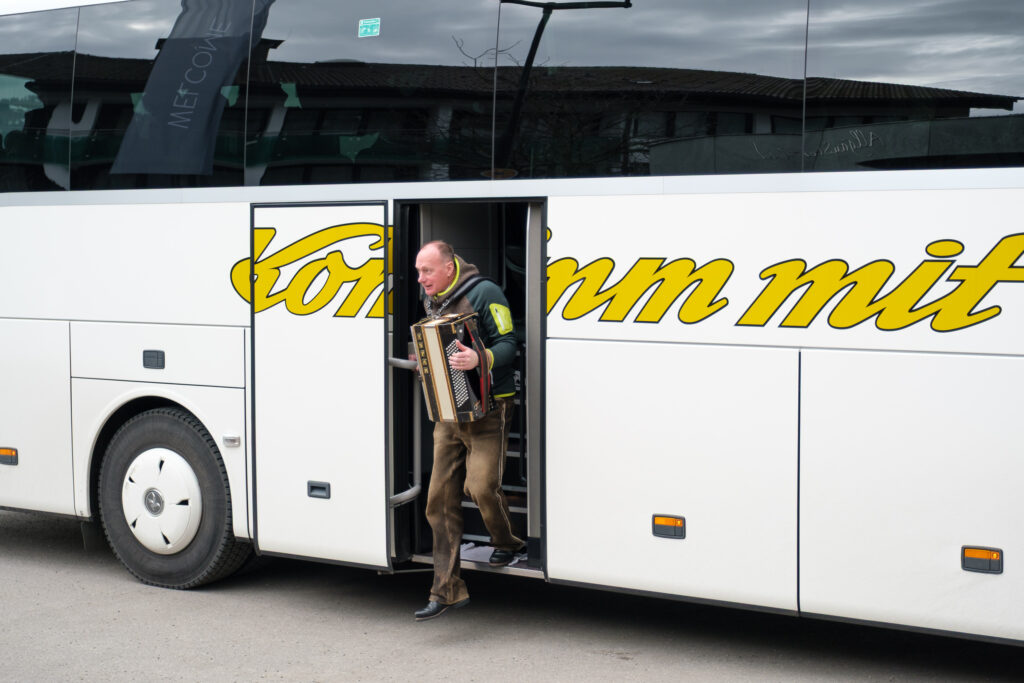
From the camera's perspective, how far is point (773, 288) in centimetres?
511

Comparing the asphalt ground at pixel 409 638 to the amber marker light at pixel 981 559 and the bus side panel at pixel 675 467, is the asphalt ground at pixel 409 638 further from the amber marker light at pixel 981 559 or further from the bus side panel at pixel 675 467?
the amber marker light at pixel 981 559

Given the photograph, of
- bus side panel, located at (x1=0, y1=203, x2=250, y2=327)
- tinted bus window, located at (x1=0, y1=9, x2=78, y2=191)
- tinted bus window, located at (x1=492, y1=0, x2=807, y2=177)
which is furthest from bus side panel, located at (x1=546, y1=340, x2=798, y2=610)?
tinted bus window, located at (x1=0, y1=9, x2=78, y2=191)

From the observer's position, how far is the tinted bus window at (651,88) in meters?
5.09

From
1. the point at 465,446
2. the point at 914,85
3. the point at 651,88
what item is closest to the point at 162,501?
the point at 465,446

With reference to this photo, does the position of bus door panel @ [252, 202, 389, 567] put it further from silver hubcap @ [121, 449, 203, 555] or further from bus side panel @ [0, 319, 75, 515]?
bus side panel @ [0, 319, 75, 515]

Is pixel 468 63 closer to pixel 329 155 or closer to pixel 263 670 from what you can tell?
pixel 329 155

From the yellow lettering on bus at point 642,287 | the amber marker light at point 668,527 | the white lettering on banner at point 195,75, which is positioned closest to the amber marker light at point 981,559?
the amber marker light at point 668,527

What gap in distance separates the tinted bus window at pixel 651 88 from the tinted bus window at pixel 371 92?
0.71 ft

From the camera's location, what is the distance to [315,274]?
614 centimetres

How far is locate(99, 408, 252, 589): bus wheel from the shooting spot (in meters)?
6.66

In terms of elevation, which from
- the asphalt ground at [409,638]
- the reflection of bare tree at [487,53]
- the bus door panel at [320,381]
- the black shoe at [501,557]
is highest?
the reflection of bare tree at [487,53]

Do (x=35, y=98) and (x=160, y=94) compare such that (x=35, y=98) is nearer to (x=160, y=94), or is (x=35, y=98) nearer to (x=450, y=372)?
(x=160, y=94)

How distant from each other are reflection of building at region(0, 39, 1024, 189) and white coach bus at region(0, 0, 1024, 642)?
0.7 inches

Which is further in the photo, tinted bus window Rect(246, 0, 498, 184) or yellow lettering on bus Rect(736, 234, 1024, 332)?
tinted bus window Rect(246, 0, 498, 184)
